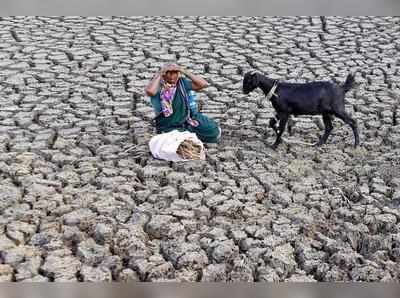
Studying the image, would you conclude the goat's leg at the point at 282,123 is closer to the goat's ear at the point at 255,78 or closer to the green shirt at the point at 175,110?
the goat's ear at the point at 255,78

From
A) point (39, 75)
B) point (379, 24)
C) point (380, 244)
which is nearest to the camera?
point (380, 244)

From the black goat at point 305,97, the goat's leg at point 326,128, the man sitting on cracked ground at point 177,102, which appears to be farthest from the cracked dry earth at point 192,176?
the black goat at point 305,97

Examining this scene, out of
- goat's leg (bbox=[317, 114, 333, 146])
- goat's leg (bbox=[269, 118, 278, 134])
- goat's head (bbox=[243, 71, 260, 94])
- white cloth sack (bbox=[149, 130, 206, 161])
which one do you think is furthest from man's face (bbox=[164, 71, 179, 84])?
goat's leg (bbox=[317, 114, 333, 146])

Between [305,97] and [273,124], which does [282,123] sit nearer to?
[273,124]

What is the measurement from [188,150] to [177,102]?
1.14 ft

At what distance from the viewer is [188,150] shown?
490 centimetres

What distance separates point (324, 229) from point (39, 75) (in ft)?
11.4

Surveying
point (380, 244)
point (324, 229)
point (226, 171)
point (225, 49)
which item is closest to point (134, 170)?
point (226, 171)

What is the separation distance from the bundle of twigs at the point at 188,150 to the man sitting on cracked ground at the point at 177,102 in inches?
7.6

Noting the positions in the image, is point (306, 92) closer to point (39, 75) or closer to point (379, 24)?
point (39, 75)

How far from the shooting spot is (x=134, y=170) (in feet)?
15.7

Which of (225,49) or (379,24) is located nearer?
(225,49)

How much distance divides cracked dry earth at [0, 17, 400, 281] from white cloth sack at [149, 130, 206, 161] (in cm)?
7

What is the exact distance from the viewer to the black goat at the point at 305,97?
16.3 feet
